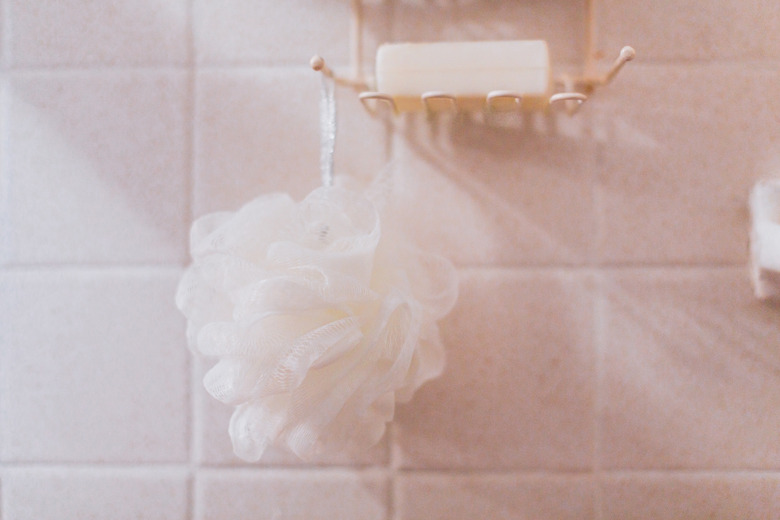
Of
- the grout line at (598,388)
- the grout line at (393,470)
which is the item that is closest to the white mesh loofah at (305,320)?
the grout line at (393,470)

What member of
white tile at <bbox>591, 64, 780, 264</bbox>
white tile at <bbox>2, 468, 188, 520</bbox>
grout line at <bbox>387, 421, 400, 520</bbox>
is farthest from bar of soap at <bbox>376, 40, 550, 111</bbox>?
white tile at <bbox>2, 468, 188, 520</bbox>

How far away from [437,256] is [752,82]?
0.36 m

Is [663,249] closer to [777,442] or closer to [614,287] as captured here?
[614,287]

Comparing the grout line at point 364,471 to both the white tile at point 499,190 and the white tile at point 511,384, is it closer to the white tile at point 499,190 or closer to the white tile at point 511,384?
the white tile at point 511,384

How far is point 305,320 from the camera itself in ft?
1.39

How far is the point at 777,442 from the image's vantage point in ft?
1.82

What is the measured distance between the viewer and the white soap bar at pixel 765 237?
0.51 m

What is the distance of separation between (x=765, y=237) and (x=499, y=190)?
24 centimetres

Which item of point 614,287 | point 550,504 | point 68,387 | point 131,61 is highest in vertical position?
point 131,61

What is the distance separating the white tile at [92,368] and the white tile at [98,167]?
0.11 ft

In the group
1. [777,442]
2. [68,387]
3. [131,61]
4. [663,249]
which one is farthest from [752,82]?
[68,387]

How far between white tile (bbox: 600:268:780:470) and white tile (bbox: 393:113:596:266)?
3.1 inches

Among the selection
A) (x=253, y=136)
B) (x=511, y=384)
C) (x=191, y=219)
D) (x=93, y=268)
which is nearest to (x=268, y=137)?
(x=253, y=136)

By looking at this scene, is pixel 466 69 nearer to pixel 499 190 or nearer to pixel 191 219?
pixel 499 190
